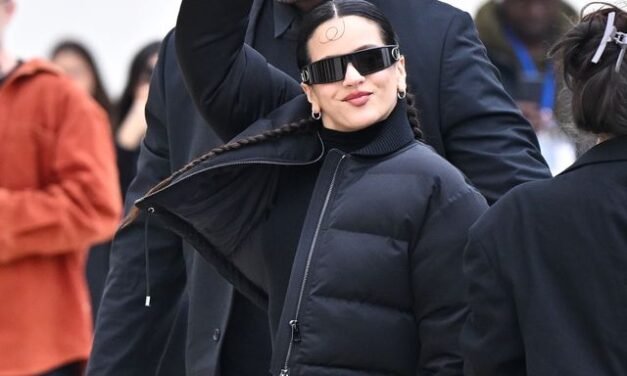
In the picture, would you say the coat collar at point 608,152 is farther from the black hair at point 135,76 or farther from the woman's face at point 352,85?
the black hair at point 135,76

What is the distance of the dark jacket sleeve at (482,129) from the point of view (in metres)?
3.86

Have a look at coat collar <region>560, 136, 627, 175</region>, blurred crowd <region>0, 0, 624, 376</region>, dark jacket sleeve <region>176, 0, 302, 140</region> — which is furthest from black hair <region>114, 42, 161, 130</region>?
coat collar <region>560, 136, 627, 175</region>

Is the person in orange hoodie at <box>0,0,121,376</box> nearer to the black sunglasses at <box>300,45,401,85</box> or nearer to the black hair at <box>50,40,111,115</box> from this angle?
the black sunglasses at <box>300,45,401,85</box>

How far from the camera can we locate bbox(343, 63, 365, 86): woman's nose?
3.52 m

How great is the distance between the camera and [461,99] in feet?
12.8

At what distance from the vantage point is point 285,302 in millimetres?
3484

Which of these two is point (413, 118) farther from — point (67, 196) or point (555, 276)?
point (67, 196)

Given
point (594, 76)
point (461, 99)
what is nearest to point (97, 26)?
point (461, 99)

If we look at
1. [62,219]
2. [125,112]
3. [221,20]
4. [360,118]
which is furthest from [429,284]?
[125,112]

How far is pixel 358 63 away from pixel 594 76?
0.54m

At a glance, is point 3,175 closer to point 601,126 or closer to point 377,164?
point 377,164

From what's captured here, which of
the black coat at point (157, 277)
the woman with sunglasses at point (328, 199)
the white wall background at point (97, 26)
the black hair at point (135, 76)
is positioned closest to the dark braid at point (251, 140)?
the woman with sunglasses at point (328, 199)

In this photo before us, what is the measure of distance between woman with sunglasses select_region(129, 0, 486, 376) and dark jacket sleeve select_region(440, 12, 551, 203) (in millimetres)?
255

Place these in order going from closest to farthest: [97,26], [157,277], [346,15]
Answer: [346,15] < [157,277] < [97,26]
